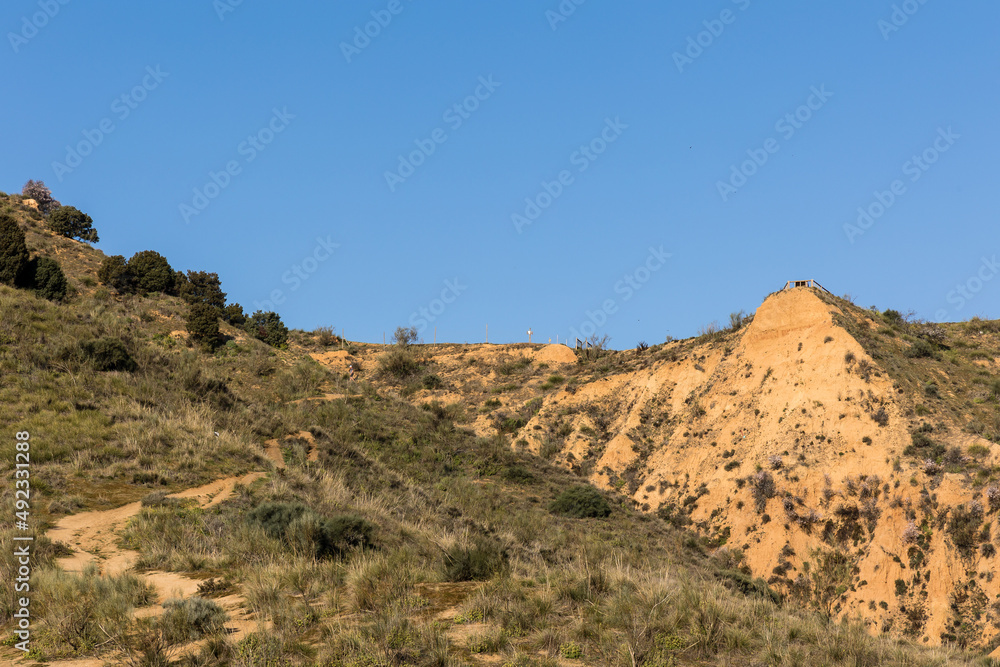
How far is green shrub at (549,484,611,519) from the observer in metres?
30.2

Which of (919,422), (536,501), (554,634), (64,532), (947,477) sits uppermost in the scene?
(919,422)

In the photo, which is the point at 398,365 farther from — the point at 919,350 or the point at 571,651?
the point at 571,651

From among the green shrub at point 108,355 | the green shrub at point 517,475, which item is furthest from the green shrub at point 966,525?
the green shrub at point 108,355

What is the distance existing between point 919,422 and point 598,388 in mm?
23171

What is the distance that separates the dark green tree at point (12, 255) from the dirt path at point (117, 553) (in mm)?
21254

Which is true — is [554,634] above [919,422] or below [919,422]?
below

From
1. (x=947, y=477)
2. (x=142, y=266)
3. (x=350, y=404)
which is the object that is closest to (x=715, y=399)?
(x=947, y=477)

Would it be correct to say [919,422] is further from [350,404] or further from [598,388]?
[350,404]

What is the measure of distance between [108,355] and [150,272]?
73.1 ft

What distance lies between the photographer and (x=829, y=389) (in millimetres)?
37906

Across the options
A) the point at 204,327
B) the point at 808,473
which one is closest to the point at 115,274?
the point at 204,327

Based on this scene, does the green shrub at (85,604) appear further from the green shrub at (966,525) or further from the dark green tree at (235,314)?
the dark green tree at (235,314)

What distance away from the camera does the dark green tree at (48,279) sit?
32.4 m

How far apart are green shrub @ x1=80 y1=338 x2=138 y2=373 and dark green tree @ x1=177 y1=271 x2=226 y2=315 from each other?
21.4 metres
